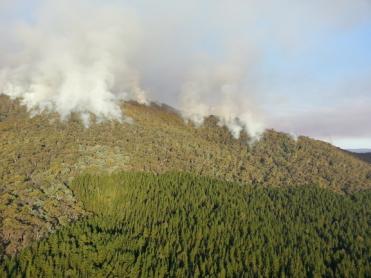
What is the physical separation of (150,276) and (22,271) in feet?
179

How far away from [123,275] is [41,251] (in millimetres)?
38315

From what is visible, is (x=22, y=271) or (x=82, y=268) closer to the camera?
(x=22, y=271)

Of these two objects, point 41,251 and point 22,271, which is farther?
point 41,251

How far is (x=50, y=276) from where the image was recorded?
179125 millimetres

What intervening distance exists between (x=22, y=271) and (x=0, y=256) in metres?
21.7

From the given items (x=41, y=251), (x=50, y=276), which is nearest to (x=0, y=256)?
(x=41, y=251)

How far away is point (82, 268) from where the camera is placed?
631 ft

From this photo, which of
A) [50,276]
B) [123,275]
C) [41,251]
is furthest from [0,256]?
[123,275]

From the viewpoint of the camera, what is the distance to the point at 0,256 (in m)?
195

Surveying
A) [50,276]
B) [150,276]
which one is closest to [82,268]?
[50,276]

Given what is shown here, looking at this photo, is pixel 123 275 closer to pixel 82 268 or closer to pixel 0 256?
pixel 82 268

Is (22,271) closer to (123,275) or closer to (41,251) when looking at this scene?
(41,251)

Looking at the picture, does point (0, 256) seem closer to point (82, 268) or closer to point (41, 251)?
point (41, 251)

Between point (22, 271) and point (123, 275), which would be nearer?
point (22, 271)
